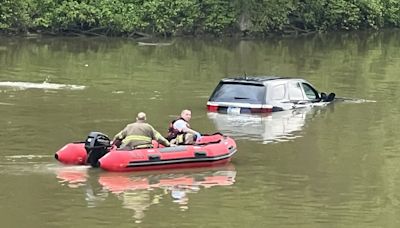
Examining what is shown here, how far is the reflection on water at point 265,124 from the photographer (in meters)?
22.4

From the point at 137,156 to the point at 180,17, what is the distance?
47058 mm

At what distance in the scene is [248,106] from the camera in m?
25.5

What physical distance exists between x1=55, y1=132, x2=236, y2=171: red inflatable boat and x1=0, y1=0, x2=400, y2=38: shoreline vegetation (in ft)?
134

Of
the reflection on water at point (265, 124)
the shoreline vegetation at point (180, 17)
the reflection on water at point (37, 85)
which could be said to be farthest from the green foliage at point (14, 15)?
the reflection on water at point (265, 124)

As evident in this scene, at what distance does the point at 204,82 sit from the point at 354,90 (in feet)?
17.6

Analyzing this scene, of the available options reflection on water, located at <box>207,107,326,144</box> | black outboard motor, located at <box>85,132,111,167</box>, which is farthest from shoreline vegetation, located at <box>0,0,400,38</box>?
black outboard motor, located at <box>85,132,111,167</box>

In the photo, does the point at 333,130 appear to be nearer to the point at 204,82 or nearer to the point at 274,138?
the point at 274,138

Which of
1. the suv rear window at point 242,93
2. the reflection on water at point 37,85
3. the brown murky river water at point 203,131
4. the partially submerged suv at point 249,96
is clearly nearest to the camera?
the brown murky river water at point 203,131

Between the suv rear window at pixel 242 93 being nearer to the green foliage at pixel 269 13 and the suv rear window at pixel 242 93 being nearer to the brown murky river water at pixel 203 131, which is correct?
the brown murky river water at pixel 203 131

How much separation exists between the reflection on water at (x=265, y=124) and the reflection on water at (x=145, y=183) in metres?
4.27

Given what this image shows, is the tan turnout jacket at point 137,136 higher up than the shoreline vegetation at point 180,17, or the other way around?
the shoreline vegetation at point 180,17

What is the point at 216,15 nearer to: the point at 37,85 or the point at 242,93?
the point at 37,85

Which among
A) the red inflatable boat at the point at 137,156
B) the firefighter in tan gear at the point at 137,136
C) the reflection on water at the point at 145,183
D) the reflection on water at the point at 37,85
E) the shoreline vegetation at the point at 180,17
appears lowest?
the reflection on water at the point at 145,183

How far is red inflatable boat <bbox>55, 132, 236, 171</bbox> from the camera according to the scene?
16969 mm
